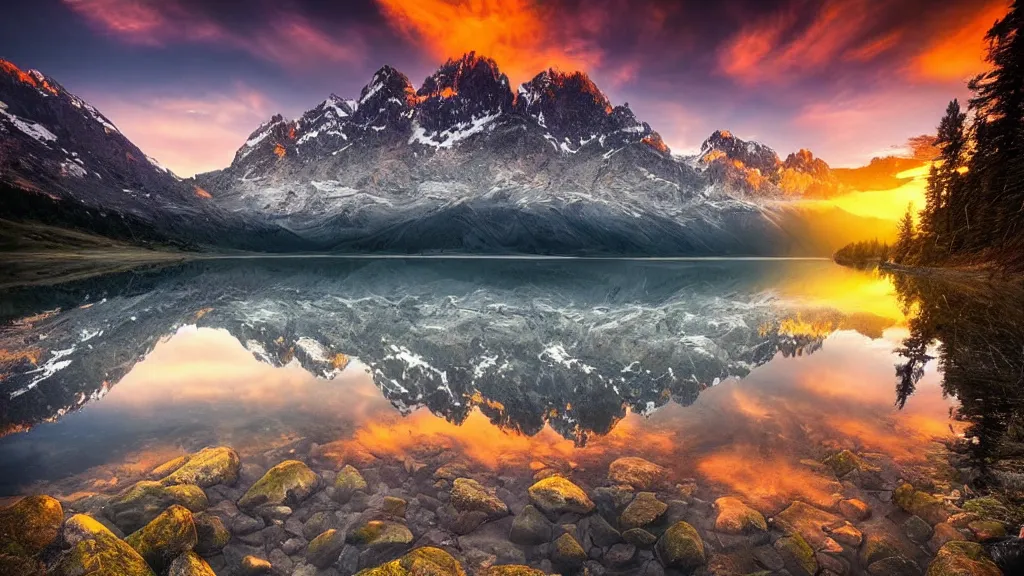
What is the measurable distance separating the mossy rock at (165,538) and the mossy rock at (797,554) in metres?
12.2

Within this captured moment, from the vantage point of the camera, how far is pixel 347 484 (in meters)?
12.0

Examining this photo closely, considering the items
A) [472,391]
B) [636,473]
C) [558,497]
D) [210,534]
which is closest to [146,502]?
[210,534]

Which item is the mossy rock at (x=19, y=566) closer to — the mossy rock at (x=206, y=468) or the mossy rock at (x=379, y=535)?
the mossy rock at (x=206, y=468)

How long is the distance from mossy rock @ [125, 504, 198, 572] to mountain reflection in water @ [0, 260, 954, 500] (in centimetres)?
501

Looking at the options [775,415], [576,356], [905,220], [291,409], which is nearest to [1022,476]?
[775,415]

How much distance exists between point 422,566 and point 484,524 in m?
2.58

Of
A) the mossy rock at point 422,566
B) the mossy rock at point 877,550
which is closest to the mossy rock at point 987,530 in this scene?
the mossy rock at point 877,550

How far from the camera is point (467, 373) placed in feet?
82.9

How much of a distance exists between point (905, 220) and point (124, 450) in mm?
153447

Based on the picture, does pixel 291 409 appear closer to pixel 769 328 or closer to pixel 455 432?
pixel 455 432

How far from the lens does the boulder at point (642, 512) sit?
1037cm

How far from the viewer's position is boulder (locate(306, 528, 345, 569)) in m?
9.21

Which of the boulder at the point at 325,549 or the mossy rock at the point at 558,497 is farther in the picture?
the mossy rock at the point at 558,497

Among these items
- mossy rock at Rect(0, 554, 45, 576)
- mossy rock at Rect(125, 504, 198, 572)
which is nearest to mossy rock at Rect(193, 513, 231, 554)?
mossy rock at Rect(125, 504, 198, 572)
